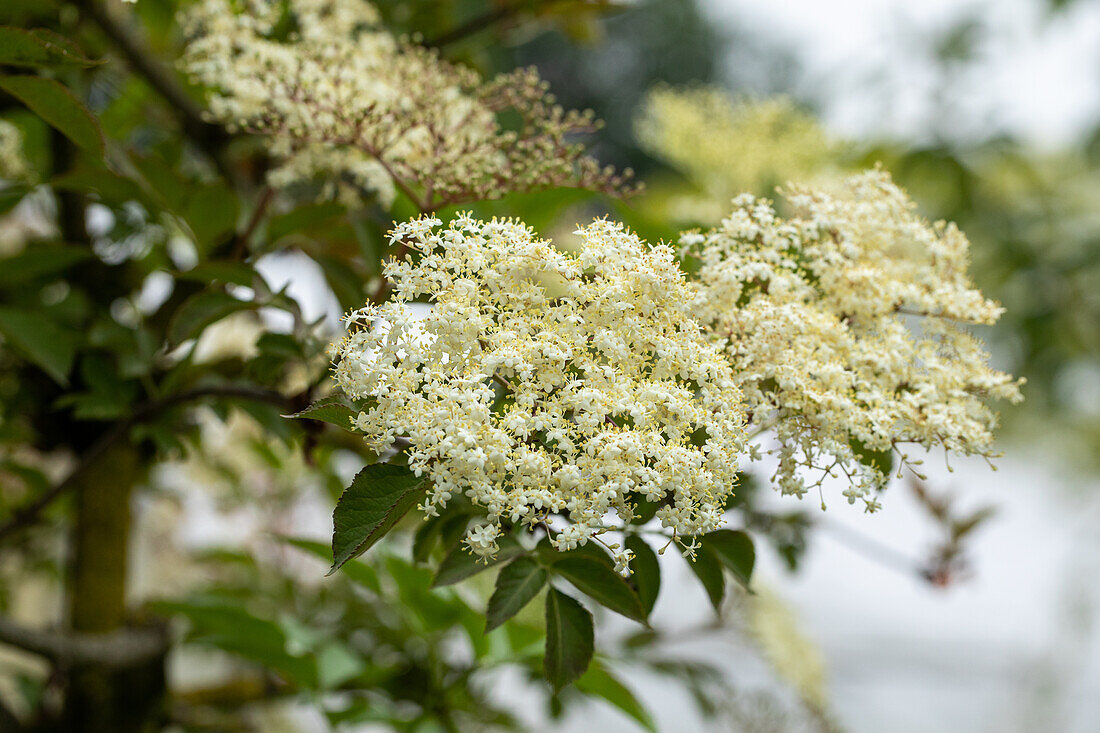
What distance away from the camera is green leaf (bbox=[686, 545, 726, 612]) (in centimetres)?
32

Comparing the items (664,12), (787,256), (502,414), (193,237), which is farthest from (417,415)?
(664,12)

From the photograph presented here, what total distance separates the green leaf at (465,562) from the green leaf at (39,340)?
0.87 feet

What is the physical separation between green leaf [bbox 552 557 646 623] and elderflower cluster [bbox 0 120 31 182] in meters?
0.60

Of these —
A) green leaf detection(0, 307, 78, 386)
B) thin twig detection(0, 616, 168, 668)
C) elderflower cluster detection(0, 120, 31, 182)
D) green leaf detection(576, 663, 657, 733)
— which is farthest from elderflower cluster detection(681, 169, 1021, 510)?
elderflower cluster detection(0, 120, 31, 182)

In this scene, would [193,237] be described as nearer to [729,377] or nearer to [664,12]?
[729,377]

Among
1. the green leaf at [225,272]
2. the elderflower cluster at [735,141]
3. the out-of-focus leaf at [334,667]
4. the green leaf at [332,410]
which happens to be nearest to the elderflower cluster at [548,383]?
the green leaf at [332,410]

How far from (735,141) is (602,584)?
0.61 m

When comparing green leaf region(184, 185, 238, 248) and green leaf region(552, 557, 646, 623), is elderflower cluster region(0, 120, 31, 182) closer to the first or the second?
green leaf region(184, 185, 238, 248)

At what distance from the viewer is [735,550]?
1.09ft

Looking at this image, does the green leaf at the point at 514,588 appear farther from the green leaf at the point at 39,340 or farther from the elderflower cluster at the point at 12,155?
the elderflower cluster at the point at 12,155

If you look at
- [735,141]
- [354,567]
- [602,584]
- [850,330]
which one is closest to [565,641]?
[602,584]

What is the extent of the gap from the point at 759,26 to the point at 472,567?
608 centimetres

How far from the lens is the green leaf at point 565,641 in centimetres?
30

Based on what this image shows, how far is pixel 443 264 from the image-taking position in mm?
280
